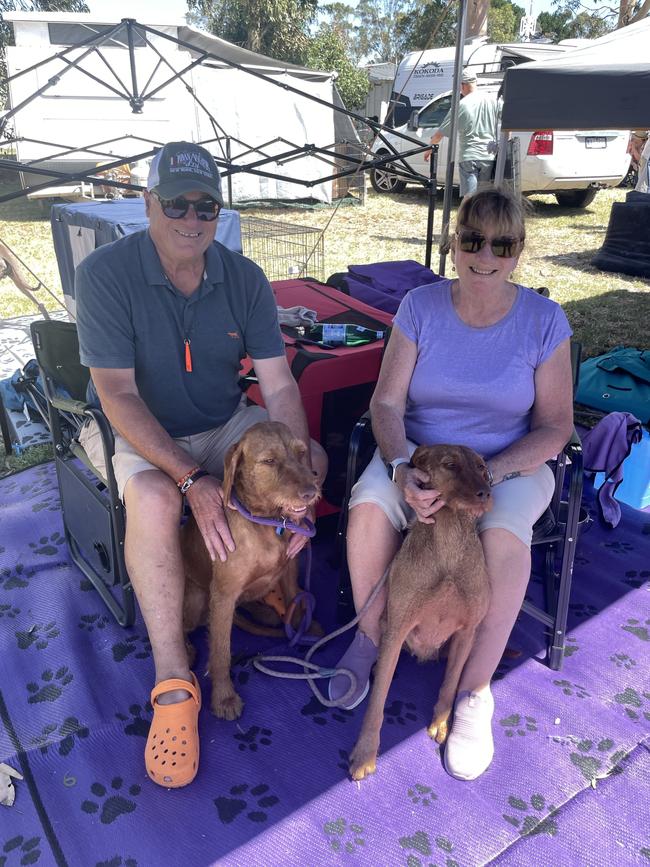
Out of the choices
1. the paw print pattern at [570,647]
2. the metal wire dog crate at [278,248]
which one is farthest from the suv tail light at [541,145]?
the paw print pattern at [570,647]

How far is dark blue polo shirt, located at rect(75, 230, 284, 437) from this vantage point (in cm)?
226

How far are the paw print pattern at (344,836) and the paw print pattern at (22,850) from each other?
31.3 inches

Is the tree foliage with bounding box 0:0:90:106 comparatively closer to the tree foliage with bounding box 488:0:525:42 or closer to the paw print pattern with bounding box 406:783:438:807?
the tree foliage with bounding box 488:0:525:42

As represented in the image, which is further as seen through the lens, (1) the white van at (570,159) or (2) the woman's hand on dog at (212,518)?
(1) the white van at (570,159)

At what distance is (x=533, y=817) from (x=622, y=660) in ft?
2.76

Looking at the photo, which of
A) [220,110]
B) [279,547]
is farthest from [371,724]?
[220,110]

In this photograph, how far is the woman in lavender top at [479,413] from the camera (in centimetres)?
214

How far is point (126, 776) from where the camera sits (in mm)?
1996

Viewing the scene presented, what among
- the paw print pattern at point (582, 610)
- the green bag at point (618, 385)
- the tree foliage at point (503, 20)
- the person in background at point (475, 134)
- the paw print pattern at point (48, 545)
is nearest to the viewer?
the paw print pattern at point (582, 610)

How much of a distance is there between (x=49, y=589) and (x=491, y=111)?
8.17m

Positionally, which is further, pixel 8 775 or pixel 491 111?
A: pixel 491 111

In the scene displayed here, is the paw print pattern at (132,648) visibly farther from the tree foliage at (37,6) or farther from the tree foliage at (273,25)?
the tree foliage at (273,25)

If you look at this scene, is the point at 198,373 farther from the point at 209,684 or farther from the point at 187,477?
the point at 209,684

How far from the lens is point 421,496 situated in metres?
2.00
